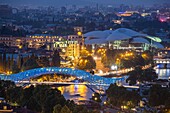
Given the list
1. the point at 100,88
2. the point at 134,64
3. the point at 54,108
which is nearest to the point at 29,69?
the point at 100,88

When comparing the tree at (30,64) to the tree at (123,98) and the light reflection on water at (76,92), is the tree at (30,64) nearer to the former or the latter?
the light reflection on water at (76,92)

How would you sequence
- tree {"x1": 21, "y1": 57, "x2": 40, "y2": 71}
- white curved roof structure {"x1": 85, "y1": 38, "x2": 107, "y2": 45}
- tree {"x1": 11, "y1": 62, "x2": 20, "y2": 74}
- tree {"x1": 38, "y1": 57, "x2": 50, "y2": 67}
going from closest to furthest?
tree {"x1": 11, "y1": 62, "x2": 20, "y2": 74} → tree {"x1": 21, "y1": 57, "x2": 40, "y2": 71} → tree {"x1": 38, "y1": 57, "x2": 50, "y2": 67} → white curved roof structure {"x1": 85, "y1": 38, "x2": 107, "y2": 45}

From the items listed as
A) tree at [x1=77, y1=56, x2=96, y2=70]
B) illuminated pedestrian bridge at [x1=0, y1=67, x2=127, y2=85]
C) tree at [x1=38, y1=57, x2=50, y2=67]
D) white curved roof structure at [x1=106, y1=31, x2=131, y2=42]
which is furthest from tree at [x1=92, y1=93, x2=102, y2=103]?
white curved roof structure at [x1=106, y1=31, x2=131, y2=42]

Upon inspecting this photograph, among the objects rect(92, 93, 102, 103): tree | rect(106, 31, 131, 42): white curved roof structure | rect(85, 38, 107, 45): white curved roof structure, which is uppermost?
rect(106, 31, 131, 42): white curved roof structure

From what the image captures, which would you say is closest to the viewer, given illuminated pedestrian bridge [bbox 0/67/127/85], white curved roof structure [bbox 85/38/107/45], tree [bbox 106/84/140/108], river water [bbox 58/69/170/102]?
tree [bbox 106/84/140/108]

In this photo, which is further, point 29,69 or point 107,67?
point 107,67

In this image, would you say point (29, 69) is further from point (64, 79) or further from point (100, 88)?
point (100, 88)

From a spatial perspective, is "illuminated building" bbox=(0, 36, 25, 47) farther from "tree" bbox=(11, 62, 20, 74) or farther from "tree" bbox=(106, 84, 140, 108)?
"tree" bbox=(106, 84, 140, 108)

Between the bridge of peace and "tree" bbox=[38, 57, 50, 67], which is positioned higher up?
"tree" bbox=[38, 57, 50, 67]

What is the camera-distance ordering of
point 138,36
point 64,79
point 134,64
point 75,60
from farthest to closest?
point 138,36 → point 75,60 → point 134,64 → point 64,79
